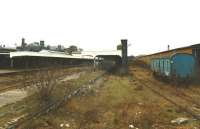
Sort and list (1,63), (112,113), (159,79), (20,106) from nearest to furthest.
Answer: (112,113) < (20,106) < (159,79) < (1,63)

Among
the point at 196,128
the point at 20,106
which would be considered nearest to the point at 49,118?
the point at 20,106

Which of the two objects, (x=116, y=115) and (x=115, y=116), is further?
(x=116, y=115)

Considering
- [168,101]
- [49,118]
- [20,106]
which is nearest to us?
[49,118]

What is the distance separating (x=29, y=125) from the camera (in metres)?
9.55

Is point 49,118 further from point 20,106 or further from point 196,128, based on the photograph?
point 196,128

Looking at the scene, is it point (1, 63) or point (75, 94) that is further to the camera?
point (1, 63)

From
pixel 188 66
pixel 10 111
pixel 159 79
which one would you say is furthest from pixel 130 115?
pixel 159 79

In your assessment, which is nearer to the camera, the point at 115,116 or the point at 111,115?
the point at 115,116

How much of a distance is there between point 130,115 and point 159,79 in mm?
17674

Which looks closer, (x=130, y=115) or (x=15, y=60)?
(x=130, y=115)

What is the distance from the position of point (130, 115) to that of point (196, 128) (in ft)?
8.59

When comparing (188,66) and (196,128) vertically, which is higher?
(188,66)

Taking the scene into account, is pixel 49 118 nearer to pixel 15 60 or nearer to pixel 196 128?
pixel 196 128

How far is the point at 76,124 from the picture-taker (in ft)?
33.1
